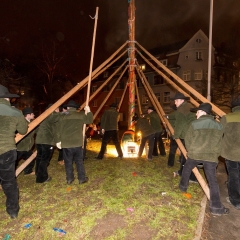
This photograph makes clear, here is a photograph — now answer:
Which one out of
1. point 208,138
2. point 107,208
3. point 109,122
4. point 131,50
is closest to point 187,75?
point 131,50

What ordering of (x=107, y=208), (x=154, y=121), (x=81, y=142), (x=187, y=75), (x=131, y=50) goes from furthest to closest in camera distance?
(x=187, y=75) → (x=131, y=50) → (x=154, y=121) → (x=81, y=142) → (x=107, y=208)

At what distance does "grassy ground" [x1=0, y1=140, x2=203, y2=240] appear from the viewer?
3.67m

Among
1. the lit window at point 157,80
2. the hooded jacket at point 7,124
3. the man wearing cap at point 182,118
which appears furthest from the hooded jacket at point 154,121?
the lit window at point 157,80

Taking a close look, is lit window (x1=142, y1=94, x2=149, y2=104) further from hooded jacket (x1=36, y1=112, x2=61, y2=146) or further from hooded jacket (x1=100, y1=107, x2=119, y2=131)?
hooded jacket (x1=36, y1=112, x2=61, y2=146)

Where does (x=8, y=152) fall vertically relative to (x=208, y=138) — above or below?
below

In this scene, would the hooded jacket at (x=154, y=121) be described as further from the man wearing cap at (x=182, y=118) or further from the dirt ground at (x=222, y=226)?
the dirt ground at (x=222, y=226)

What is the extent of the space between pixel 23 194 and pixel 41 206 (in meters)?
0.93

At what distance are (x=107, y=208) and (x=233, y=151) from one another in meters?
2.87

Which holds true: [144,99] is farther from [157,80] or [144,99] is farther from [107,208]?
[107,208]

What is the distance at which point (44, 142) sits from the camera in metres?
5.86

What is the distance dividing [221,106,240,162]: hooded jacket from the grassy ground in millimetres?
1253

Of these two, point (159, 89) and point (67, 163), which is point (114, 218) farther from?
point (159, 89)

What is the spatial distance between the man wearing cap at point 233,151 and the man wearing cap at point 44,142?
4.21 m

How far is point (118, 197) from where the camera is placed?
4.96 m
